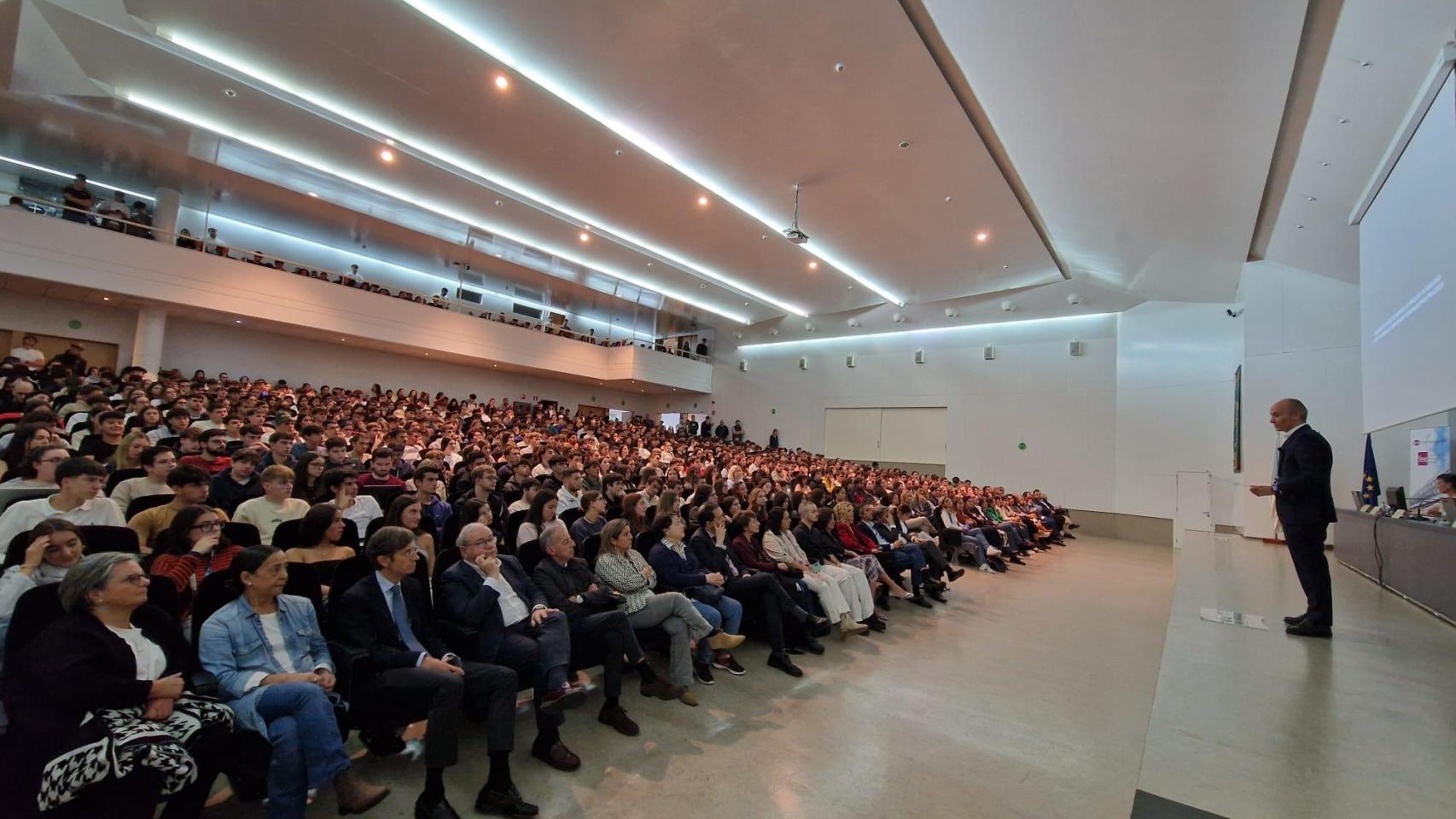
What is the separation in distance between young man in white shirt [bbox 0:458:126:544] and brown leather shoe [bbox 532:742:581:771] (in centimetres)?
227

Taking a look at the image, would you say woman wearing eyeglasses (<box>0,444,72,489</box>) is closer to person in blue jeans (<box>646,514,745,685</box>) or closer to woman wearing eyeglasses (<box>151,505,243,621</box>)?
woman wearing eyeglasses (<box>151,505,243,621</box>)

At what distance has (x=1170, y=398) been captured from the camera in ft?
37.9

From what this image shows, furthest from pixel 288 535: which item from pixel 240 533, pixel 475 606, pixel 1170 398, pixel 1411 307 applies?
pixel 1170 398

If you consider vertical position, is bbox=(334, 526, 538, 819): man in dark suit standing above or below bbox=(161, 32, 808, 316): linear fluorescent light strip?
below

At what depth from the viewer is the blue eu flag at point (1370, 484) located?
6.41m

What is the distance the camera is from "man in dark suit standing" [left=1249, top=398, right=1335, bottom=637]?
298 cm

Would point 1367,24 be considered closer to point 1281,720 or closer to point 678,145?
point 1281,720

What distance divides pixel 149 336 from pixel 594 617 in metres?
12.4

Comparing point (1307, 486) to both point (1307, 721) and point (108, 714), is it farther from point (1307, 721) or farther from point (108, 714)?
point (108, 714)

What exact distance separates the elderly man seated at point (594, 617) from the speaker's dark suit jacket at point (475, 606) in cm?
39

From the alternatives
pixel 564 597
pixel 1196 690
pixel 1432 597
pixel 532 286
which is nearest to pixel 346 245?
pixel 532 286

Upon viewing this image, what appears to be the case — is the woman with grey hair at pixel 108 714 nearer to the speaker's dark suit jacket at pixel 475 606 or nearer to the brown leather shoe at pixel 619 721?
the speaker's dark suit jacket at pixel 475 606

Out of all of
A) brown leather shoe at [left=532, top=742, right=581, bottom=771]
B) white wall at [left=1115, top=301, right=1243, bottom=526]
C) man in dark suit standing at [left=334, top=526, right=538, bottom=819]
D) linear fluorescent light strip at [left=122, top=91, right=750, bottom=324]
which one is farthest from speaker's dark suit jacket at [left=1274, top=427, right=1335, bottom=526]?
linear fluorescent light strip at [left=122, top=91, right=750, bottom=324]

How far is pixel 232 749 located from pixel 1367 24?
7128mm
